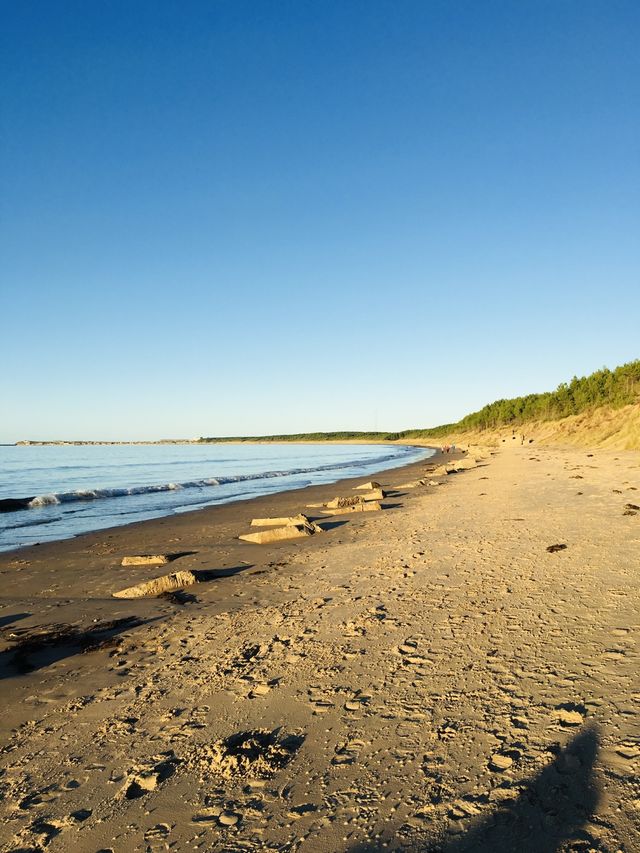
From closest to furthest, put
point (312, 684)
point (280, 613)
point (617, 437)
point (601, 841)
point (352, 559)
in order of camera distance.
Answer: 1. point (601, 841)
2. point (312, 684)
3. point (280, 613)
4. point (352, 559)
5. point (617, 437)

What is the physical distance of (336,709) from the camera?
366cm

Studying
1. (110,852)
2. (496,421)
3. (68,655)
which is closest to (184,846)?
(110,852)

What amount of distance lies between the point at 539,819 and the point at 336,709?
5.04 feet

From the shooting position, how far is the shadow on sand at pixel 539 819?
2342 millimetres

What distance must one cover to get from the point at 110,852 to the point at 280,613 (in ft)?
11.5

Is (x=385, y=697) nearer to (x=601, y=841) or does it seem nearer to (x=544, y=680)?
(x=544, y=680)

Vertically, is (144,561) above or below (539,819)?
below

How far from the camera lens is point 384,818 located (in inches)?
101

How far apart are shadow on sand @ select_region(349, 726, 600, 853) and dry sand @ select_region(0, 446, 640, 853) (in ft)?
0.03

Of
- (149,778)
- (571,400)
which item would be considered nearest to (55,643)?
(149,778)

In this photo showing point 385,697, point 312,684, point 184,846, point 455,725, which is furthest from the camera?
point 312,684

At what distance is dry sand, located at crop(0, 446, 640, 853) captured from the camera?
8.46 feet

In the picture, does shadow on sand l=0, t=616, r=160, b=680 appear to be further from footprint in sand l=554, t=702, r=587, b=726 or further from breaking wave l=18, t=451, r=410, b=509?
breaking wave l=18, t=451, r=410, b=509

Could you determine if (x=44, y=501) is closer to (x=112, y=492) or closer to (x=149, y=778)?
(x=112, y=492)
